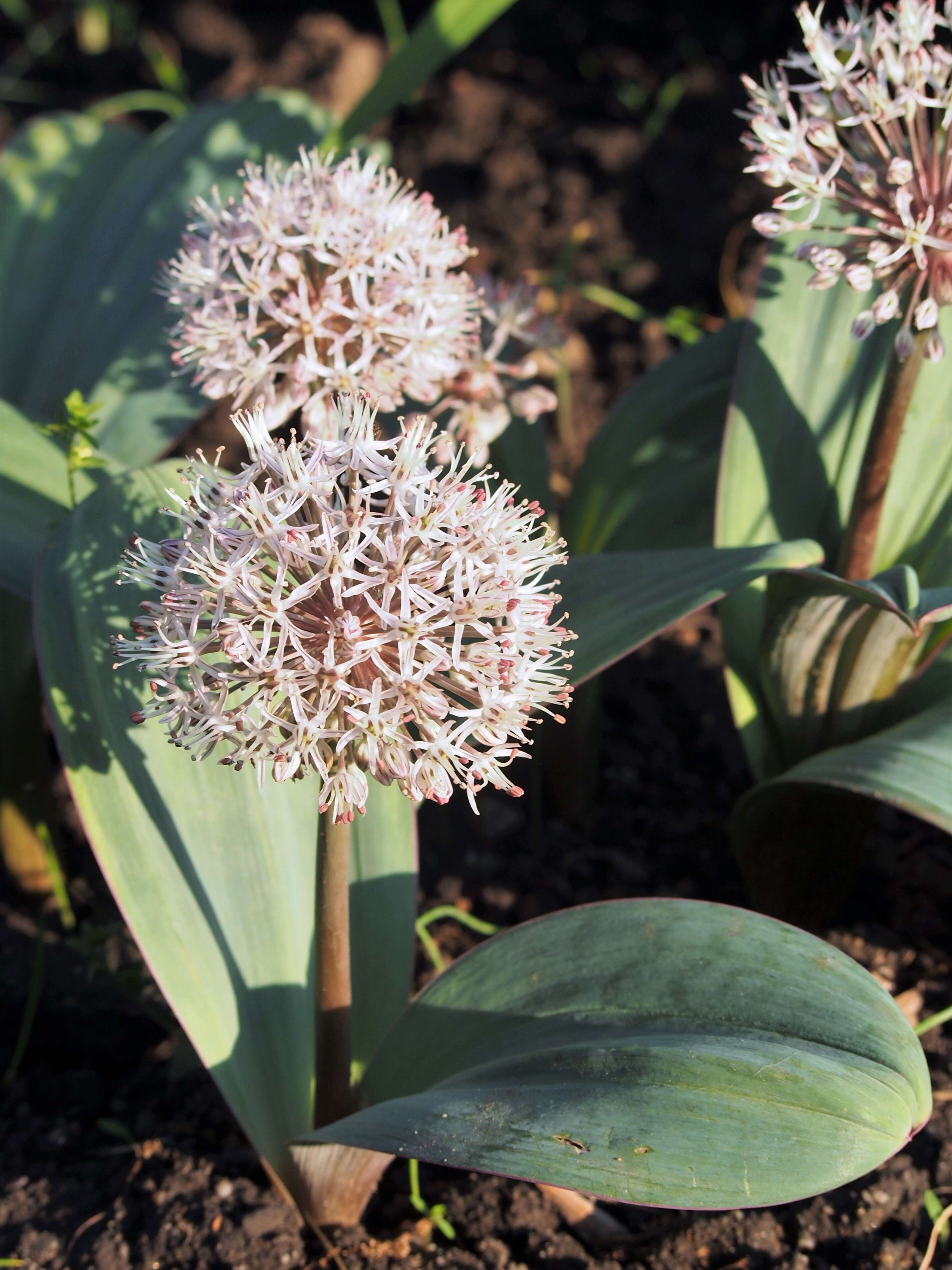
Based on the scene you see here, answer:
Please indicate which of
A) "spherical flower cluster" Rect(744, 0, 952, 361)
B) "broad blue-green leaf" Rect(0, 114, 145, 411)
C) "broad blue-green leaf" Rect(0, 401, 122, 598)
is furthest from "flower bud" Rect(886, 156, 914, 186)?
"broad blue-green leaf" Rect(0, 114, 145, 411)

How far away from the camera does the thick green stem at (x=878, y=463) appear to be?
1.80 metres

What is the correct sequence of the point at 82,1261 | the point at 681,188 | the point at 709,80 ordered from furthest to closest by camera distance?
the point at 709,80
the point at 681,188
the point at 82,1261

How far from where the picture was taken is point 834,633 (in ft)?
6.27

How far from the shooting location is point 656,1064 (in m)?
1.33

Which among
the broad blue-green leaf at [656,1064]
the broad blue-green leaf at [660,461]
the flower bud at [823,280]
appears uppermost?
the flower bud at [823,280]

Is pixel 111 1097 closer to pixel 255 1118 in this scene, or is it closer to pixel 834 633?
pixel 255 1118

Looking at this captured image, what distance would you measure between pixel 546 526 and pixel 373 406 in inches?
18.0

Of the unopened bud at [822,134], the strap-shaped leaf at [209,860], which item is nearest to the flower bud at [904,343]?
the unopened bud at [822,134]

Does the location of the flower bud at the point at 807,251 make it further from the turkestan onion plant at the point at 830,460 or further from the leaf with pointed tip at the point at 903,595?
the leaf with pointed tip at the point at 903,595

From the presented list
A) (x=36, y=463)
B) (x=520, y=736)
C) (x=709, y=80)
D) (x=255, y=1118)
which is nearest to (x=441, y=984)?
(x=255, y=1118)

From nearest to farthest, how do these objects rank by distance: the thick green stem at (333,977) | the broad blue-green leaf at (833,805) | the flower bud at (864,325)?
the thick green stem at (333,977) → the broad blue-green leaf at (833,805) → the flower bud at (864,325)

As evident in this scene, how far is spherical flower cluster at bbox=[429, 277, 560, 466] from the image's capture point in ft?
6.71

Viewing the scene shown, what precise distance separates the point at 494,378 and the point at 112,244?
45.1 inches

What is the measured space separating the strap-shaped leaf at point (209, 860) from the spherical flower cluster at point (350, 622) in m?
0.34
